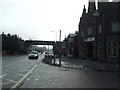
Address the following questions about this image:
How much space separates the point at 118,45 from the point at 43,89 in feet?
89.0

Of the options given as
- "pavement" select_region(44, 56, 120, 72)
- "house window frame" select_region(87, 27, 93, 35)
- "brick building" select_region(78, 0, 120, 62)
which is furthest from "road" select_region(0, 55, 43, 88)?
"house window frame" select_region(87, 27, 93, 35)

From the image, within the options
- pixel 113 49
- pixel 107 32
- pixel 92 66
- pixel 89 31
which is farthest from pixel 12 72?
pixel 89 31

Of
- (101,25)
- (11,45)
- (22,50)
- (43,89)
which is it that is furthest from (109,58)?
(22,50)

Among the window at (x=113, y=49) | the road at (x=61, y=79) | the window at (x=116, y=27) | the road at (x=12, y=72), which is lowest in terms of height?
the road at (x=61, y=79)

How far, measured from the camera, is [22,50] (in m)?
118

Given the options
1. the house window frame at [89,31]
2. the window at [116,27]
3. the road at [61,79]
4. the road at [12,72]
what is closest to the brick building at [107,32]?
the window at [116,27]

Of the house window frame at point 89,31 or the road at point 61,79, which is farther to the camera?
the house window frame at point 89,31

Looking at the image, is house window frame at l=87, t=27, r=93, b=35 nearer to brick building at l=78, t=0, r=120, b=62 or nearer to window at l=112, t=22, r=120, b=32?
brick building at l=78, t=0, r=120, b=62

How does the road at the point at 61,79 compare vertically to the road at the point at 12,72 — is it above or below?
A: below

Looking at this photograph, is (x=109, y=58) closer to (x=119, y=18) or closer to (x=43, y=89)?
(x=119, y=18)

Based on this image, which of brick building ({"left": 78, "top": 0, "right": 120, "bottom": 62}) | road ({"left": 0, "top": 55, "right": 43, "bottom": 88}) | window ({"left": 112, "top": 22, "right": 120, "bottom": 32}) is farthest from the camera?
window ({"left": 112, "top": 22, "right": 120, "bottom": 32})

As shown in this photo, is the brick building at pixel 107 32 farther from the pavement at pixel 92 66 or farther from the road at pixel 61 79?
the road at pixel 61 79

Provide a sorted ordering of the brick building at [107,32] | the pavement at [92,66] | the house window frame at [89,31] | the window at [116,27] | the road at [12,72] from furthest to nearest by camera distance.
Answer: the house window frame at [89,31], the window at [116,27], the brick building at [107,32], the pavement at [92,66], the road at [12,72]

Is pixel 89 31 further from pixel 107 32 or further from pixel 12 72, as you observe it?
pixel 12 72
